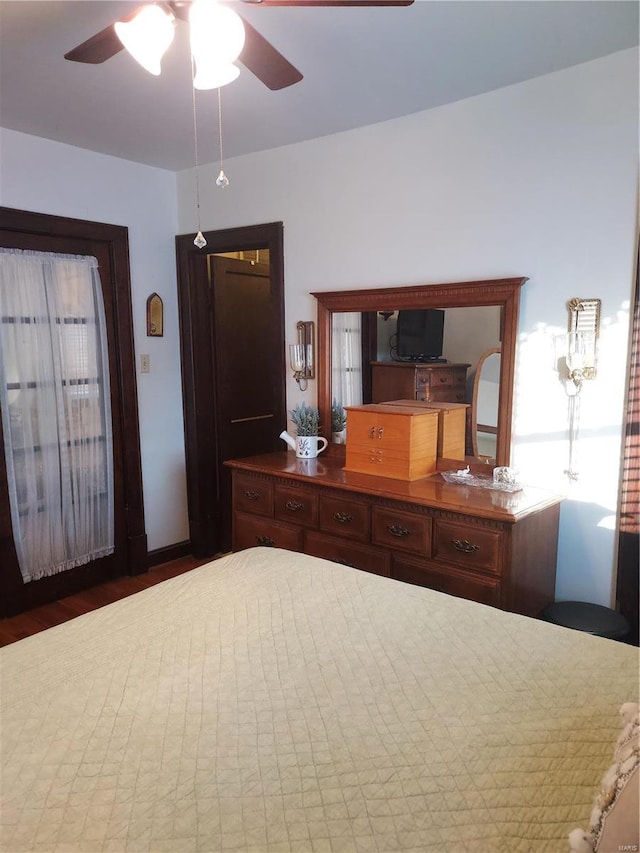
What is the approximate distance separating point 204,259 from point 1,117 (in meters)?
1.33

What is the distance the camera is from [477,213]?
102 inches

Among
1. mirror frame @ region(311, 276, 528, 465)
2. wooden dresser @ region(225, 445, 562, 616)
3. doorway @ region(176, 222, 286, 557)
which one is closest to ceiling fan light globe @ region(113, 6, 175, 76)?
mirror frame @ region(311, 276, 528, 465)

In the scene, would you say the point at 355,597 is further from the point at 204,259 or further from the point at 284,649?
the point at 204,259

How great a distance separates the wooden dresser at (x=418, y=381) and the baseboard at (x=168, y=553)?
1805 millimetres

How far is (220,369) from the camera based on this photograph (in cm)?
399

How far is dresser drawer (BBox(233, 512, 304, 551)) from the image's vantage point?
2863 mm

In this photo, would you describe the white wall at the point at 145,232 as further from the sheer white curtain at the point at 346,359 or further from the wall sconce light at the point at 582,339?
the wall sconce light at the point at 582,339

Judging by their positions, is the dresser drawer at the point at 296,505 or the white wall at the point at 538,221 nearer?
the white wall at the point at 538,221

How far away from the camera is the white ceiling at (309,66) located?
188 centimetres

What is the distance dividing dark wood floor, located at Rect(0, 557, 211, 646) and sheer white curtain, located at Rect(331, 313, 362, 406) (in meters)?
1.61

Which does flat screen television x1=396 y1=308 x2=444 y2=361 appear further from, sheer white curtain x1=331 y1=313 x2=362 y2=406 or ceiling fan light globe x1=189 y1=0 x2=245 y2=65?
ceiling fan light globe x1=189 y1=0 x2=245 y2=65

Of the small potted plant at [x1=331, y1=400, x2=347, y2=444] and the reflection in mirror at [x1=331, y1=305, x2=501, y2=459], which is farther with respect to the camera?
the small potted plant at [x1=331, y1=400, x2=347, y2=444]

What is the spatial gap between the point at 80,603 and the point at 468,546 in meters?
2.28

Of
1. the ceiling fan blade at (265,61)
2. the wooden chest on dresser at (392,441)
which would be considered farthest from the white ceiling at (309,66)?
the wooden chest on dresser at (392,441)
